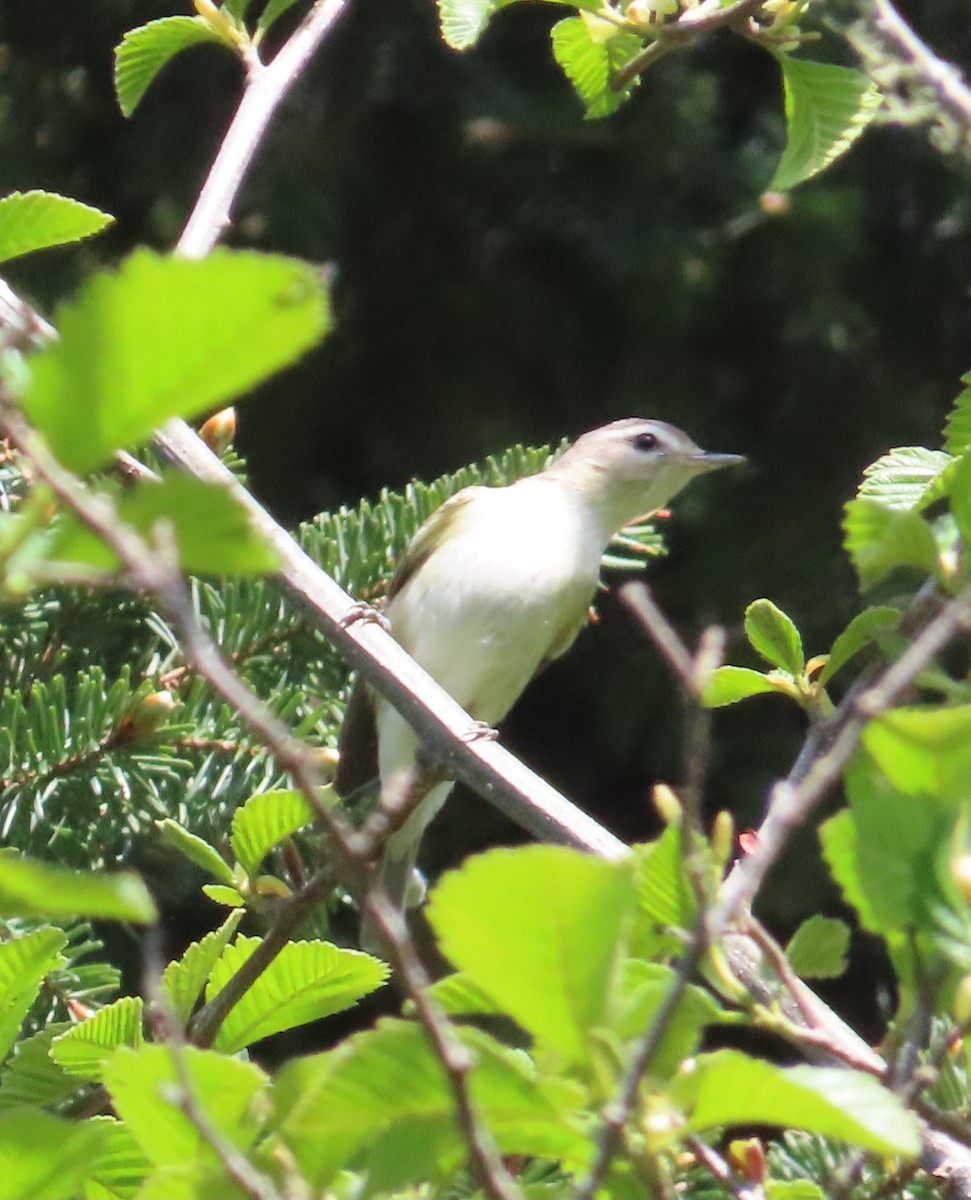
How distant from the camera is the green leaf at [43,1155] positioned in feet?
2.11

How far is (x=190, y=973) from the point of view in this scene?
95cm

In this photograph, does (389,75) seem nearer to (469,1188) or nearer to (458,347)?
(458,347)

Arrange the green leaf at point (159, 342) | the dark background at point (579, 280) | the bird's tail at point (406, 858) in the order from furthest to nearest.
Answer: the dark background at point (579, 280) → the bird's tail at point (406, 858) → the green leaf at point (159, 342)

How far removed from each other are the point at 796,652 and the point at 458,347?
2244 millimetres

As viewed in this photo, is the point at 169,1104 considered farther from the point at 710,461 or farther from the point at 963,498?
the point at 710,461

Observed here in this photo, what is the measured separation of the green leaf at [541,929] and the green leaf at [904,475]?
56 centimetres

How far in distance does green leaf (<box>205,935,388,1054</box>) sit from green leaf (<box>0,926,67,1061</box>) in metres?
0.14

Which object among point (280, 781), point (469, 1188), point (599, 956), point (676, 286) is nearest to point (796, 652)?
point (469, 1188)

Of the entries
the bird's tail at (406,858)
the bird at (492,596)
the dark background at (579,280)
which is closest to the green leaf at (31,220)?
the bird's tail at (406,858)

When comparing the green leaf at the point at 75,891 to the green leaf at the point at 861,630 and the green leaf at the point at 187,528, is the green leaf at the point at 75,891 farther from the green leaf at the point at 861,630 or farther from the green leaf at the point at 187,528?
the green leaf at the point at 861,630

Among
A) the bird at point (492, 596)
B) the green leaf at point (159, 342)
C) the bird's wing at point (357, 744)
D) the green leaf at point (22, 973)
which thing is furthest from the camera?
the bird at point (492, 596)

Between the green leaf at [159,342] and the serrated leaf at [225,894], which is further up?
the green leaf at [159,342]

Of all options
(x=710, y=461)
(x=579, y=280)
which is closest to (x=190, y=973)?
(x=710, y=461)

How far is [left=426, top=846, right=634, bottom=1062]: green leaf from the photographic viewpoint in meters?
0.53
